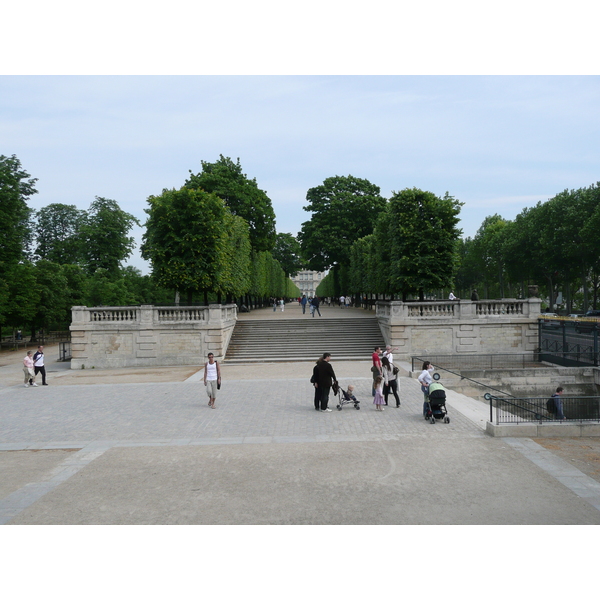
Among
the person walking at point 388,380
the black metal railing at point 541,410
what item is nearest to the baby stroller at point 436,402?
the black metal railing at point 541,410

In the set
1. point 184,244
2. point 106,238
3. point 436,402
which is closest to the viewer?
point 436,402

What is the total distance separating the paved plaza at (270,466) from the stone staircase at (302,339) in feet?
34.9

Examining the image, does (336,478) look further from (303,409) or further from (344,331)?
(344,331)

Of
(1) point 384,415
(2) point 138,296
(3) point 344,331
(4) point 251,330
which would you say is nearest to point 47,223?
(2) point 138,296

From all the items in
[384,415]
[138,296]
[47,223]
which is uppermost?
[47,223]

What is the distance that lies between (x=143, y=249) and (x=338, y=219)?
97.6 feet

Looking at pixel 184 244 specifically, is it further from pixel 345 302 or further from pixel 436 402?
pixel 345 302

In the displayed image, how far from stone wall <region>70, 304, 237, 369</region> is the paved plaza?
981cm

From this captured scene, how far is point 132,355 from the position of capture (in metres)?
27.5

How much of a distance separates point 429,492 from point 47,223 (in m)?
71.7

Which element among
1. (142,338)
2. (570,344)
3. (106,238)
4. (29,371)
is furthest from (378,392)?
(106,238)

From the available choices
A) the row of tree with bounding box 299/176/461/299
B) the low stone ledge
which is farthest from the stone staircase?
the low stone ledge

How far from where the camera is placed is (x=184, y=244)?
31.3m

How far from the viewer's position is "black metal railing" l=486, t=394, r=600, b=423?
13.2 m
